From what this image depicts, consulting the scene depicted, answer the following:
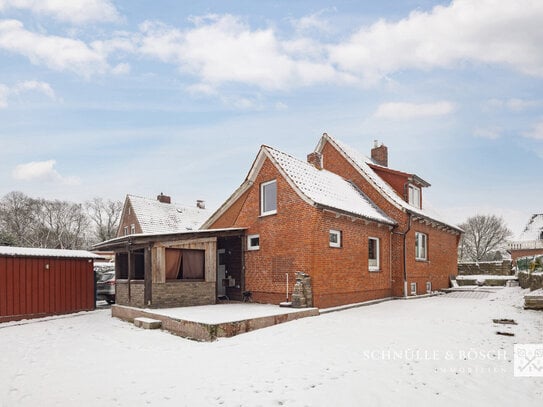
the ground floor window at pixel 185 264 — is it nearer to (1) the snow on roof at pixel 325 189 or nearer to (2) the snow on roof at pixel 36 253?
(1) the snow on roof at pixel 325 189

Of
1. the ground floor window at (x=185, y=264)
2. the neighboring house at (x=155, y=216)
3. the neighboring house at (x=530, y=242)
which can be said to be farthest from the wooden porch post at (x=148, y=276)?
the neighboring house at (x=530, y=242)

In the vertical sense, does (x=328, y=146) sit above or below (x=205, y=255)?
above

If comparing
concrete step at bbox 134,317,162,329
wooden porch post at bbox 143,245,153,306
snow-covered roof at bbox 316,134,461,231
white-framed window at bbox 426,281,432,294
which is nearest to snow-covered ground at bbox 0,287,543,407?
concrete step at bbox 134,317,162,329

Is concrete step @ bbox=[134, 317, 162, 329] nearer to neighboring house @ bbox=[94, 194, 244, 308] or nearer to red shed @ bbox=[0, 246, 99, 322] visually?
neighboring house @ bbox=[94, 194, 244, 308]

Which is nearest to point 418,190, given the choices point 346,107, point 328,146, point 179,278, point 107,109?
point 328,146

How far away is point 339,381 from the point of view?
237 inches

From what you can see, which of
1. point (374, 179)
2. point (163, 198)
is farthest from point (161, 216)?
point (374, 179)

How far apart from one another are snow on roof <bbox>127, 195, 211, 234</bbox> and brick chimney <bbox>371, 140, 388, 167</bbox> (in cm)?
1867

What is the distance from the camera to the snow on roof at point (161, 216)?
35875mm

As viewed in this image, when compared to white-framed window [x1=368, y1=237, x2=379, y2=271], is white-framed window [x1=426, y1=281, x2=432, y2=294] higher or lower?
lower

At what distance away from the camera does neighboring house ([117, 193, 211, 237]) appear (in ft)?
117

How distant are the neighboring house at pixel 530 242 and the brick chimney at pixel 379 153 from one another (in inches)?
867

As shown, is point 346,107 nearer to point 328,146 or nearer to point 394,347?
point 328,146

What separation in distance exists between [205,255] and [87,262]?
5.93 metres
